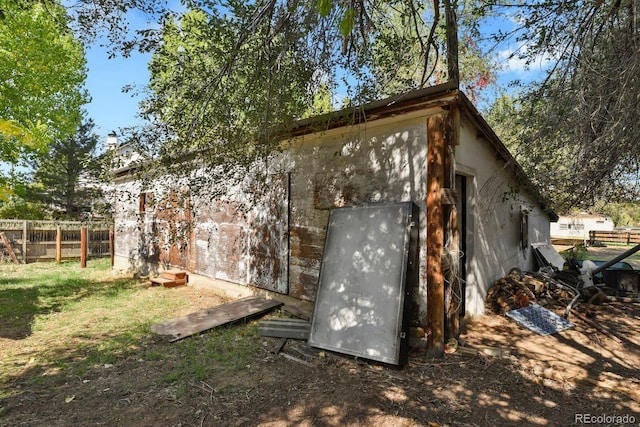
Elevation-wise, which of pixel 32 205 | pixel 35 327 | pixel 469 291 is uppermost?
pixel 32 205

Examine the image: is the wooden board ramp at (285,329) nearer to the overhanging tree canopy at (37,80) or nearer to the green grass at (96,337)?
the green grass at (96,337)

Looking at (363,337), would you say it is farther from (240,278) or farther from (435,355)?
(240,278)

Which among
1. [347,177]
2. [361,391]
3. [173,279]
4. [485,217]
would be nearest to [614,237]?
[485,217]

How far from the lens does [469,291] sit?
4.86 m

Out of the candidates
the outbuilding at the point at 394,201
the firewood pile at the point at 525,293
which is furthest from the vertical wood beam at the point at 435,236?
the firewood pile at the point at 525,293

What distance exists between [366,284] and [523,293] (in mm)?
3322

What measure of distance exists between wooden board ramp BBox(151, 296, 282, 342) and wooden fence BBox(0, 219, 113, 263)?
25.0 ft

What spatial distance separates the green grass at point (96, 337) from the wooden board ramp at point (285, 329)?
18 centimetres

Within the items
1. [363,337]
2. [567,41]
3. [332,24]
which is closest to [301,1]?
[332,24]

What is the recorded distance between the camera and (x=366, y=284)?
3.99m

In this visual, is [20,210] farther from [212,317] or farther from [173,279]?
[212,317]

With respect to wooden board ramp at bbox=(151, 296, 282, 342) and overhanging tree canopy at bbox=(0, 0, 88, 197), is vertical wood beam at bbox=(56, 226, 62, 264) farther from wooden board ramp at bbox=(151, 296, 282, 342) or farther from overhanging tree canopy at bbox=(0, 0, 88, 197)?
wooden board ramp at bbox=(151, 296, 282, 342)

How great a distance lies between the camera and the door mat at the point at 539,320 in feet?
15.0

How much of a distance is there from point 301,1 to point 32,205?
76.0ft
